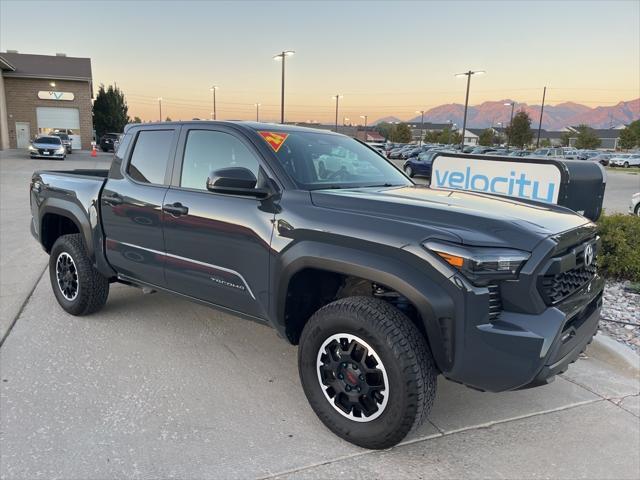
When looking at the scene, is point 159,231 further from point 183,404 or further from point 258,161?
point 183,404

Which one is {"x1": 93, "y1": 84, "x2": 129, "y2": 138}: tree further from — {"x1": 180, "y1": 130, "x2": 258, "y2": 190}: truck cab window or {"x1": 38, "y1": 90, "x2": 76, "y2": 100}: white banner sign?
{"x1": 180, "y1": 130, "x2": 258, "y2": 190}: truck cab window

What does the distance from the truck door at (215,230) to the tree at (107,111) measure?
55.6 meters

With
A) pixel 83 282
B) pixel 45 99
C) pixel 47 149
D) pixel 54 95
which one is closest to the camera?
pixel 83 282

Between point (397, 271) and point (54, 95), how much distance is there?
1872 inches

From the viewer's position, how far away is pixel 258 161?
3.28m

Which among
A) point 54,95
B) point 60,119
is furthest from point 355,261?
point 54,95

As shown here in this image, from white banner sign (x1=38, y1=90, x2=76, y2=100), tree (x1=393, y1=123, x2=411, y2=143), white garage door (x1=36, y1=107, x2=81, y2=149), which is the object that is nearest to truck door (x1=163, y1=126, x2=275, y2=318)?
white garage door (x1=36, y1=107, x2=81, y2=149)

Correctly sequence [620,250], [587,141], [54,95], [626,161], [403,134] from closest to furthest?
[620,250]
[54,95]
[626,161]
[587,141]
[403,134]

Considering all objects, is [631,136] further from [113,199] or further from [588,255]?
[113,199]

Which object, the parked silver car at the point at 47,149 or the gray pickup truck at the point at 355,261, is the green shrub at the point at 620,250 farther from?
the parked silver car at the point at 47,149

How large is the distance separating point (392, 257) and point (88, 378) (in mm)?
2379

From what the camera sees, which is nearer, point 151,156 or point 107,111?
point 151,156

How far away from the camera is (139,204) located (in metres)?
3.91

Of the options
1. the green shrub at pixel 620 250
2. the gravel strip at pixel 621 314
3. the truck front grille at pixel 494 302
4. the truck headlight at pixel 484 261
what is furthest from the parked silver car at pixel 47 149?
the truck front grille at pixel 494 302
